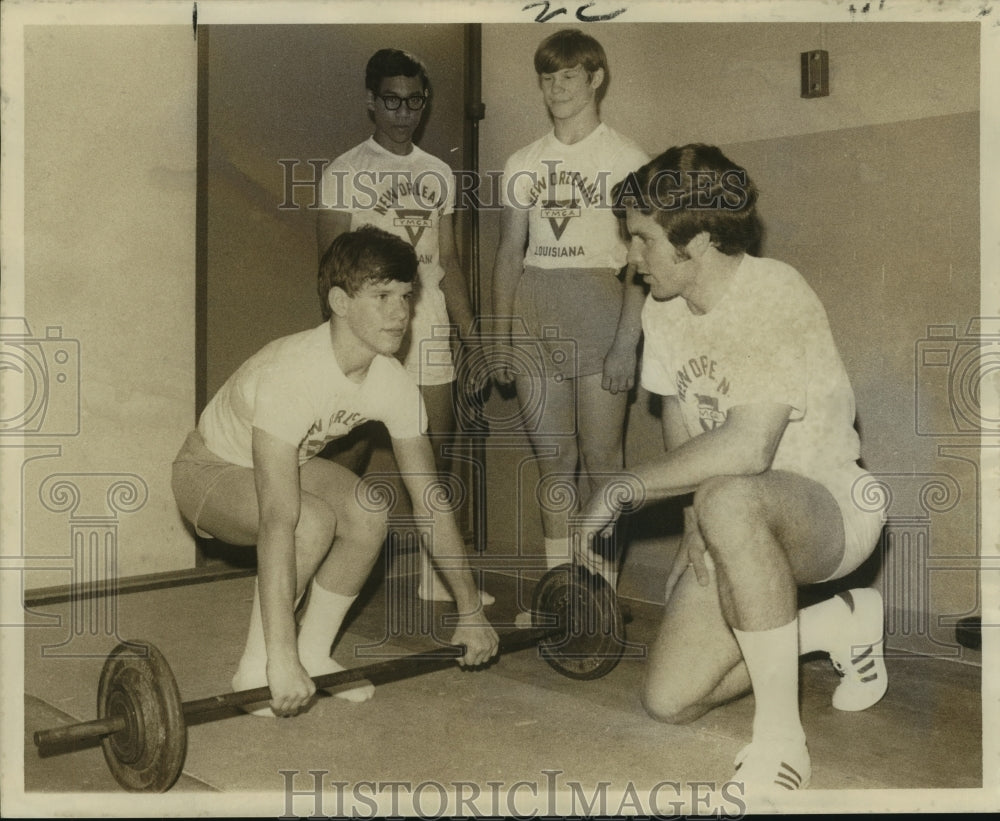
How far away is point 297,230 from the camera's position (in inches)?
78.0

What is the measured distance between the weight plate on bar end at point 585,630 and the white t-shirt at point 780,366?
0.35 m

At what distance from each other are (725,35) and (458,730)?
130 cm

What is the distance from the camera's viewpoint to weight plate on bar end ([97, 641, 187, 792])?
4.51ft

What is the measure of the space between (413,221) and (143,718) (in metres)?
0.98

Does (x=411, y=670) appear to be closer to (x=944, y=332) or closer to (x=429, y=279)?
(x=429, y=279)

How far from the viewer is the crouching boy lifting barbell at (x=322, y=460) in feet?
5.32

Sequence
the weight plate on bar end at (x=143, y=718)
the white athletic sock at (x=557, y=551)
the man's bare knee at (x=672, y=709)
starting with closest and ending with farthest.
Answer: the weight plate on bar end at (x=143, y=718), the man's bare knee at (x=672, y=709), the white athletic sock at (x=557, y=551)

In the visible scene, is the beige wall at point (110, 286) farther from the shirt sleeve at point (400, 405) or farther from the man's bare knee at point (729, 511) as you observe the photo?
the man's bare knee at point (729, 511)

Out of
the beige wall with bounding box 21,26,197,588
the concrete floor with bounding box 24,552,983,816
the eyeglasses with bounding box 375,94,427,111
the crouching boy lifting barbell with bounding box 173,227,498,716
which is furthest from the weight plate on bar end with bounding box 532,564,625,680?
the eyeglasses with bounding box 375,94,427,111

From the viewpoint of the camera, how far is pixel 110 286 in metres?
1.97

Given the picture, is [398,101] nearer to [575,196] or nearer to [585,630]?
[575,196]

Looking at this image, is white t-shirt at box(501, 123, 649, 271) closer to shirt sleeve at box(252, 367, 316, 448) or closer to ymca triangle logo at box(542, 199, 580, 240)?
ymca triangle logo at box(542, 199, 580, 240)

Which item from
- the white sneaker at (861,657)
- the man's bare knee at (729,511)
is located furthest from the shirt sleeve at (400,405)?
the white sneaker at (861,657)

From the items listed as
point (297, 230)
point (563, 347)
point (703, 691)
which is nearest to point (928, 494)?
point (703, 691)
